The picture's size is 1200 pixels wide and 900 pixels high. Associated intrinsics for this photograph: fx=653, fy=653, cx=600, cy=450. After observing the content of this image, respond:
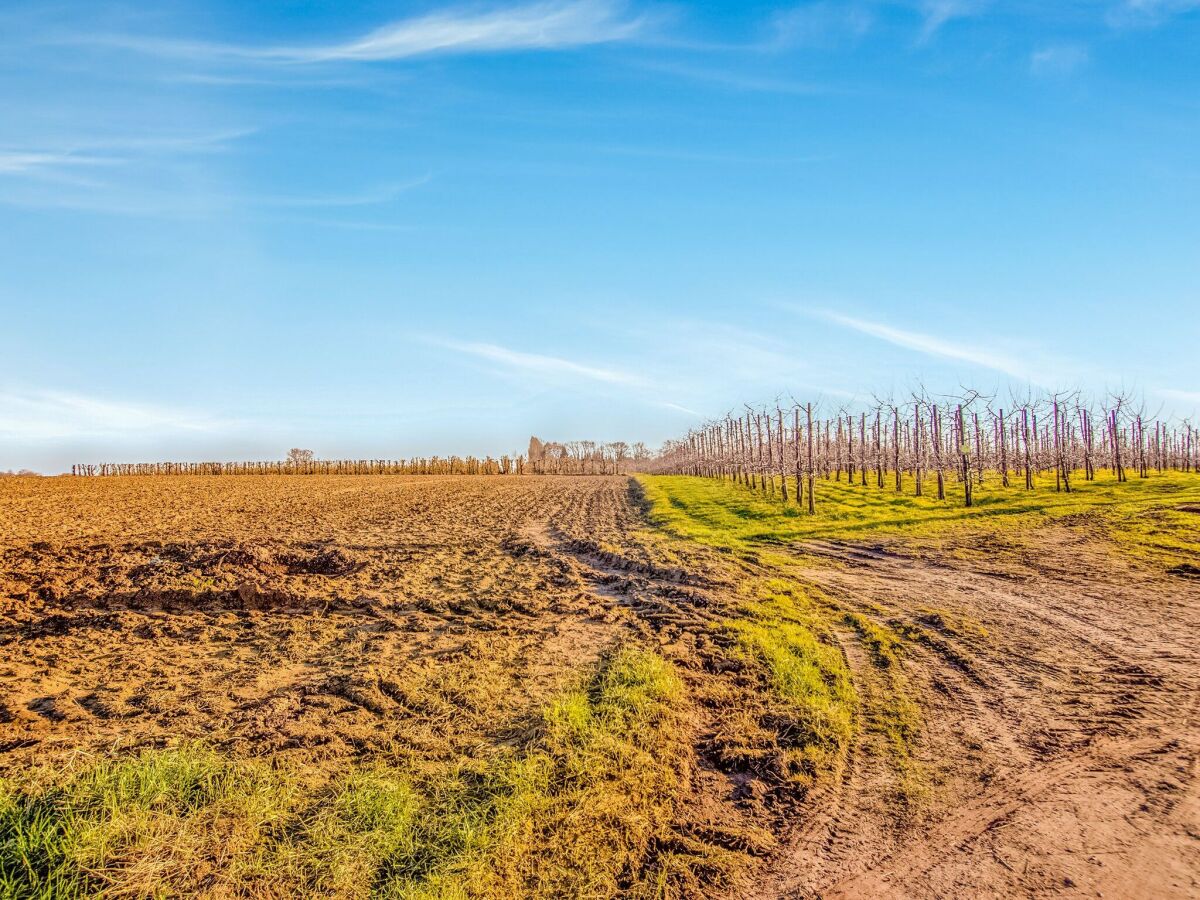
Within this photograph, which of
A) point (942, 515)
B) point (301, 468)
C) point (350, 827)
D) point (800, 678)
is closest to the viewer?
point (350, 827)

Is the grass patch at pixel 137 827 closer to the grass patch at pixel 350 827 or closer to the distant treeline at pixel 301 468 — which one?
the grass patch at pixel 350 827

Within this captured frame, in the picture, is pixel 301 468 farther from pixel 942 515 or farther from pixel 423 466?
pixel 942 515

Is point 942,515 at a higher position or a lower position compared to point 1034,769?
higher

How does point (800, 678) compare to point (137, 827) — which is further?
point (800, 678)

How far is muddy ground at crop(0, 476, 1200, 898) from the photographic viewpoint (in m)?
5.11

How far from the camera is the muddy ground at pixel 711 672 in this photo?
5113mm

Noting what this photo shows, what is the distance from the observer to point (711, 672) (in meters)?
8.73

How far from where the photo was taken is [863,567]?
16.2m

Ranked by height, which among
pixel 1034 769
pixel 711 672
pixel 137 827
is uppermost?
pixel 137 827

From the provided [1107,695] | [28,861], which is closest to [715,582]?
[1107,695]

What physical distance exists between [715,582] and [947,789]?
8.13 meters

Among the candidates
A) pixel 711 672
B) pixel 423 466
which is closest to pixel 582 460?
pixel 423 466

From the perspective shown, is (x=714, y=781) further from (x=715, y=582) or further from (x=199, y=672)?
(x=715, y=582)

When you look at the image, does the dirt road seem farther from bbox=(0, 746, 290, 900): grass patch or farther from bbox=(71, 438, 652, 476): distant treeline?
bbox=(71, 438, 652, 476): distant treeline
